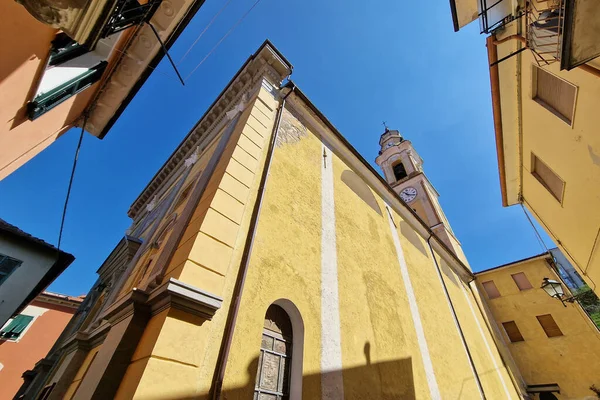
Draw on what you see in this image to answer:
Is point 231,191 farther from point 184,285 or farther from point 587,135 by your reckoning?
point 587,135

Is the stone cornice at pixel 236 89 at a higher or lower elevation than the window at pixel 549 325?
higher

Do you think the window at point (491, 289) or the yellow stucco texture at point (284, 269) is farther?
the window at point (491, 289)

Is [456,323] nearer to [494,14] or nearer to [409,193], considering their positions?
[494,14]

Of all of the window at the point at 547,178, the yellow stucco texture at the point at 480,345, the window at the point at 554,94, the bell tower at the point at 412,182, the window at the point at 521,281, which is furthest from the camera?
the bell tower at the point at 412,182

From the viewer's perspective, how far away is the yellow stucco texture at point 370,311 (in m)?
4.44

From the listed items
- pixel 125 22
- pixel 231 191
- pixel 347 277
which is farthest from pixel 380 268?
pixel 125 22

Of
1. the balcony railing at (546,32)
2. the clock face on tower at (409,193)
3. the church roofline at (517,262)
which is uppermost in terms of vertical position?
the clock face on tower at (409,193)

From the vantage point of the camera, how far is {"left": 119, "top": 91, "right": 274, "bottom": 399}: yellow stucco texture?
2432 mm

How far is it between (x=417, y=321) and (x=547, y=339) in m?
11.9

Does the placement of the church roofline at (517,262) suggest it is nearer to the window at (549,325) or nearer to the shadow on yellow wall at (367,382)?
the window at (549,325)

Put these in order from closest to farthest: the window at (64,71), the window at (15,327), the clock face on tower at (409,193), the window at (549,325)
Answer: the window at (64,71), the window at (549,325), the window at (15,327), the clock face on tower at (409,193)

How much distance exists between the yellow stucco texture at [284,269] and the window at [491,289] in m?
15.8

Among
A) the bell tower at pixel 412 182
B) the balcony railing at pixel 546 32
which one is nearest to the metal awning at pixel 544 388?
the bell tower at pixel 412 182

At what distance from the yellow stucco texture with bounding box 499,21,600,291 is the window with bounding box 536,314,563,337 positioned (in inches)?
346
